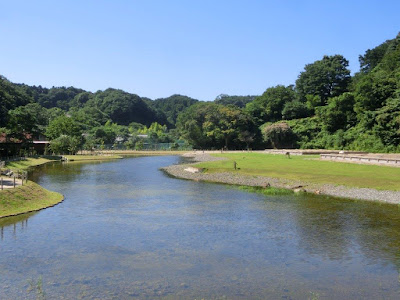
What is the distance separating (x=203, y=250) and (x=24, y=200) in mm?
16326

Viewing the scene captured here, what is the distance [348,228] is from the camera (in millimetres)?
25062

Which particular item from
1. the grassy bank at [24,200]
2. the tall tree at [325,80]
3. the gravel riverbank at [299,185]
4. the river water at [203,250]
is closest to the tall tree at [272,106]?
the tall tree at [325,80]

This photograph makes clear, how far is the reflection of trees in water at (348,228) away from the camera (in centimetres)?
2030

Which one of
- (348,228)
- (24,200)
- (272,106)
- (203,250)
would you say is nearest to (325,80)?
(272,106)

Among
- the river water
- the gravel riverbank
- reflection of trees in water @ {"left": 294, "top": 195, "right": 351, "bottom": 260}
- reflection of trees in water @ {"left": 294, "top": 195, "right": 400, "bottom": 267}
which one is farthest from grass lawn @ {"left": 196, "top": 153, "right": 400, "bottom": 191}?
reflection of trees in water @ {"left": 294, "top": 195, "right": 351, "bottom": 260}

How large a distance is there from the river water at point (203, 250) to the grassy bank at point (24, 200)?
3.64ft

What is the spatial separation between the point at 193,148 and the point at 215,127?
51.9 feet

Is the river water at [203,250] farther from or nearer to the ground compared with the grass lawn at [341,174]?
nearer to the ground

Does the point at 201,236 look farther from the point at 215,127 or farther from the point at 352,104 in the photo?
the point at 215,127

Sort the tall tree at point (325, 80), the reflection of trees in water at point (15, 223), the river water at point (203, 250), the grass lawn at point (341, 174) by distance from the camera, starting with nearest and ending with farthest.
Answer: the river water at point (203, 250), the reflection of trees in water at point (15, 223), the grass lawn at point (341, 174), the tall tree at point (325, 80)

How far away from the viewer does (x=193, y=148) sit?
132000mm

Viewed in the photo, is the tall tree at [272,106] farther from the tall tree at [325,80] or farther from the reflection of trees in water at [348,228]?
the reflection of trees in water at [348,228]

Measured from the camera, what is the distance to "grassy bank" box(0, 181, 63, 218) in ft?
89.5

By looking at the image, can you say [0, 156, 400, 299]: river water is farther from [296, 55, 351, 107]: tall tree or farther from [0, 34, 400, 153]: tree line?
[296, 55, 351, 107]: tall tree
